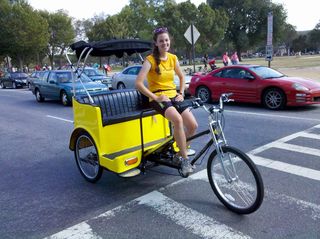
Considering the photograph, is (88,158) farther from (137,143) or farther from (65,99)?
(65,99)

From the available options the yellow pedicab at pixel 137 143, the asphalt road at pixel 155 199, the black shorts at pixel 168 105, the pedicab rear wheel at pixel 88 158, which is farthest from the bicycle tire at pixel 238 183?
the pedicab rear wheel at pixel 88 158

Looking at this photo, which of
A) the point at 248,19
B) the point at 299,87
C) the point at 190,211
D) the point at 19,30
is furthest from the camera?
the point at 248,19

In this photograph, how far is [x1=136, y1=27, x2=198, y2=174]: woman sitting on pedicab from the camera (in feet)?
13.6

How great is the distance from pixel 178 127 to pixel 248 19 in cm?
6522

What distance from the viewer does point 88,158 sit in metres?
5.04

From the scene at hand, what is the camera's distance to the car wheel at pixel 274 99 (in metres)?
10.1

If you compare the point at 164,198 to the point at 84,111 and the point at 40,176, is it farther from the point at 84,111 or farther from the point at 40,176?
the point at 40,176

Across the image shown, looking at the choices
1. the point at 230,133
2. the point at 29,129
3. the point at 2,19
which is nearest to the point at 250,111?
the point at 230,133

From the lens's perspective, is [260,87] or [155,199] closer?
[155,199]

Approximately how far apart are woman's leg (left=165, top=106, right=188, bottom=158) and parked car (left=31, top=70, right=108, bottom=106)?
31.7 feet

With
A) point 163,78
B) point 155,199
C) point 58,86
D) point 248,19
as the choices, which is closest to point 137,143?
point 155,199

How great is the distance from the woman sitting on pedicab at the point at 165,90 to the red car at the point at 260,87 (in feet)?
21.5

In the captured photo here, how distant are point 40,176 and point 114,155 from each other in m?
1.66

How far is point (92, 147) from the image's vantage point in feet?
16.3
